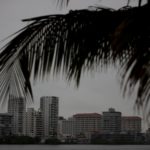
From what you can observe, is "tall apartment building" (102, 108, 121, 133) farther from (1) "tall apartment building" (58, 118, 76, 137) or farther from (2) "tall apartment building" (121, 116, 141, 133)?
(1) "tall apartment building" (58, 118, 76, 137)

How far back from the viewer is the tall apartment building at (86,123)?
164 meters

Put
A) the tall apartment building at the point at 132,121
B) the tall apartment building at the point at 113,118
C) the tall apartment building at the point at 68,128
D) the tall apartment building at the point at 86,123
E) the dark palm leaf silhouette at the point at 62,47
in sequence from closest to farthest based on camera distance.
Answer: the dark palm leaf silhouette at the point at 62,47
the tall apartment building at the point at 132,121
the tall apartment building at the point at 113,118
the tall apartment building at the point at 86,123
the tall apartment building at the point at 68,128

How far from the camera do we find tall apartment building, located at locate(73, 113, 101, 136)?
164 meters

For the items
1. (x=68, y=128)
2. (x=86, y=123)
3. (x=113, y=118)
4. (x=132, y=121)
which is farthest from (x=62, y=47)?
(x=68, y=128)

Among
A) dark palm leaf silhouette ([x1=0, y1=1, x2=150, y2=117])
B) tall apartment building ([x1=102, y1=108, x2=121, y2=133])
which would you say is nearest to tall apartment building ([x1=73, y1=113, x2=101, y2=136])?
tall apartment building ([x1=102, y1=108, x2=121, y2=133])

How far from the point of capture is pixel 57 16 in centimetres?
298

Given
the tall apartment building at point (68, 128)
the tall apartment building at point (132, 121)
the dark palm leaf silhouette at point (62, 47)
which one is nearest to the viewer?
the dark palm leaf silhouette at point (62, 47)

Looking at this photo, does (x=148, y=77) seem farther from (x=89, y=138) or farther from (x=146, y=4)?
(x=89, y=138)

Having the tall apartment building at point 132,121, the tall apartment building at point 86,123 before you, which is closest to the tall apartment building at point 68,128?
the tall apartment building at point 86,123

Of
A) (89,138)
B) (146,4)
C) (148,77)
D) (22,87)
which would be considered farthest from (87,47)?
(89,138)

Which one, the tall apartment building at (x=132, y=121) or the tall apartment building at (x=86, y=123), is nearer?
the tall apartment building at (x=132, y=121)

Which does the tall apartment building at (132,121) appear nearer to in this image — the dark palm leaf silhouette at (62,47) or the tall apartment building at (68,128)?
the dark palm leaf silhouette at (62,47)

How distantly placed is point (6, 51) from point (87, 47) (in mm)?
588

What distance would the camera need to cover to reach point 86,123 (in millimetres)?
173375
